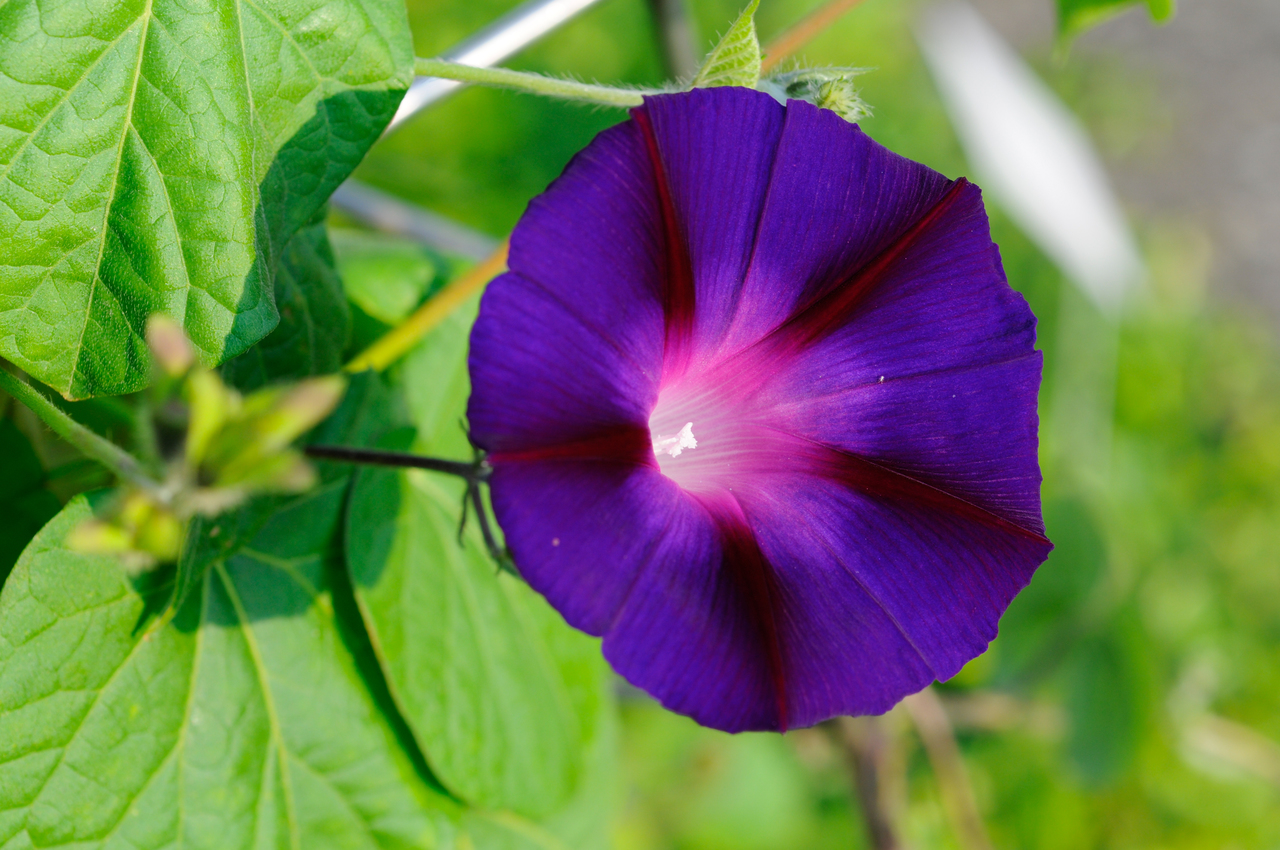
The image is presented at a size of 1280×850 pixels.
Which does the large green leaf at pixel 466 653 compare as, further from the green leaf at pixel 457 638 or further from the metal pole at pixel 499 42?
the metal pole at pixel 499 42

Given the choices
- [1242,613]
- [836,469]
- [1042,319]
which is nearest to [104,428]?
[836,469]

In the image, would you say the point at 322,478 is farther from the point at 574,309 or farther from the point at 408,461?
the point at 574,309

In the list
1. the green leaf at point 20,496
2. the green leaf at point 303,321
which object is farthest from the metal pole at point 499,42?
the green leaf at point 20,496

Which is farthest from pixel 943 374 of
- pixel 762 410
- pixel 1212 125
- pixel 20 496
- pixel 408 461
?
pixel 1212 125

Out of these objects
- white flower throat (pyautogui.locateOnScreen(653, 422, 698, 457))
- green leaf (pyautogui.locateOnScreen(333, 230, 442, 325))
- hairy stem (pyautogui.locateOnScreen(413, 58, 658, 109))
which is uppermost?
hairy stem (pyautogui.locateOnScreen(413, 58, 658, 109))

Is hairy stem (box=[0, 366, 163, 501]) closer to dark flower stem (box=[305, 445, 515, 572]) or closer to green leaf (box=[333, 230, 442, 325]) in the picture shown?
dark flower stem (box=[305, 445, 515, 572])

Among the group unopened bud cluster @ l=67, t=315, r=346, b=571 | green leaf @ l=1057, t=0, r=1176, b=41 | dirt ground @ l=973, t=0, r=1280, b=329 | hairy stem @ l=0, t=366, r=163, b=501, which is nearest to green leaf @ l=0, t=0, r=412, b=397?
hairy stem @ l=0, t=366, r=163, b=501
